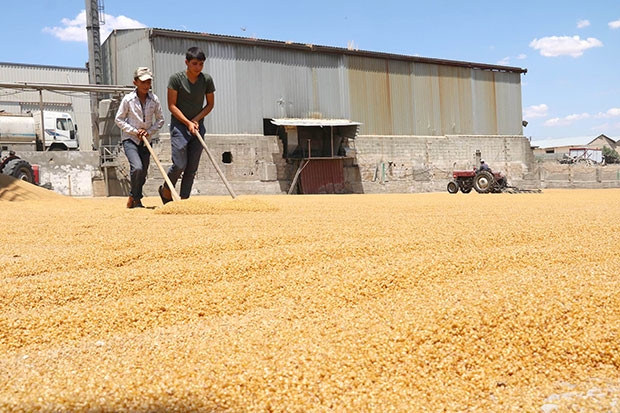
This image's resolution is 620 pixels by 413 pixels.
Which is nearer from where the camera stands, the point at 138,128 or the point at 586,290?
the point at 586,290

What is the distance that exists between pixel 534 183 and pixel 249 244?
2331 cm

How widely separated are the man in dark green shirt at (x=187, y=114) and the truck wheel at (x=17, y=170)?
7.45 m

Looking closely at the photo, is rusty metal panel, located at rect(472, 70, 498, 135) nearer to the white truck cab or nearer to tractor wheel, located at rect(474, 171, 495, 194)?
tractor wheel, located at rect(474, 171, 495, 194)

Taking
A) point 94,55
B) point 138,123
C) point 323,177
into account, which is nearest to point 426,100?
point 323,177

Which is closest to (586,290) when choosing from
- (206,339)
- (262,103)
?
(206,339)

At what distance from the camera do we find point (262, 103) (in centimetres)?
1923

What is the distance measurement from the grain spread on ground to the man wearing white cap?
250 cm

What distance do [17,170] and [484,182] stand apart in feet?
37.7

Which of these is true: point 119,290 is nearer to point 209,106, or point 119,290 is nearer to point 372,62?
point 209,106

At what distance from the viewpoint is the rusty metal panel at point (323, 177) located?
2012 cm

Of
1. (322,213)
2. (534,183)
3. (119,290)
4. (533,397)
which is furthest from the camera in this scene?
(534,183)

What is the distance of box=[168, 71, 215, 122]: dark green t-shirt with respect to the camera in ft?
18.7

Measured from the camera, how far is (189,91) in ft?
18.8

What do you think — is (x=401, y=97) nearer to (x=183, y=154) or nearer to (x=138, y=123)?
(x=138, y=123)
